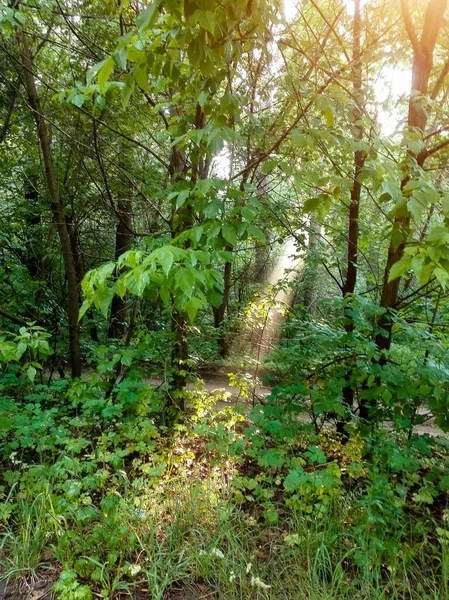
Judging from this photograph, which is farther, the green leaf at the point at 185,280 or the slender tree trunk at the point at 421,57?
the slender tree trunk at the point at 421,57

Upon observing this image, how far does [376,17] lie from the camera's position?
3.40 metres

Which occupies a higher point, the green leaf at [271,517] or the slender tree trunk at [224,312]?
the slender tree trunk at [224,312]

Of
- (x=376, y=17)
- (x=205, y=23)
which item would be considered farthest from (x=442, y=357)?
(x=376, y=17)

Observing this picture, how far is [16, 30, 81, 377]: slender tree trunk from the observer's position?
3414 millimetres

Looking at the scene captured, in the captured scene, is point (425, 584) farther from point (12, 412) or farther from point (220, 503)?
point (12, 412)

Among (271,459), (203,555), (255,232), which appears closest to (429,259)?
(255,232)

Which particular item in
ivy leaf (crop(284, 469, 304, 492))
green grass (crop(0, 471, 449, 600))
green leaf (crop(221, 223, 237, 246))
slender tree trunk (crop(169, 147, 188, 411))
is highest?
green leaf (crop(221, 223, 237, 246))

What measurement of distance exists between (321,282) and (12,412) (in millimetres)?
8024

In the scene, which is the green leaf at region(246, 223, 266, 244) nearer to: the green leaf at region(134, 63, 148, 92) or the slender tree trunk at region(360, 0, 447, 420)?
the green leaf at region(134, 63, 148, 92)

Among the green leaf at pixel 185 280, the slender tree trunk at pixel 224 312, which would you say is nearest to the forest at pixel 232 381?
the green leaf at pixel 185 280

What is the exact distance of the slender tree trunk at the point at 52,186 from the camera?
3.41 metres

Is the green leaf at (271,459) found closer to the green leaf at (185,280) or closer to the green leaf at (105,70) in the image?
the green leaf at (185,280)

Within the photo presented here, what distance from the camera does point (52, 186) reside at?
3.67 metres

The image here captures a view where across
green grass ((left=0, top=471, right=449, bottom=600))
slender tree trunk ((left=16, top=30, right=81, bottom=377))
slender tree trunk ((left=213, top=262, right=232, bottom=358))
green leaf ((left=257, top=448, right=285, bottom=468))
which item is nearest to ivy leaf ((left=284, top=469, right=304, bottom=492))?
green leaf ((left=257, top=448, right=285, bottom=468))
